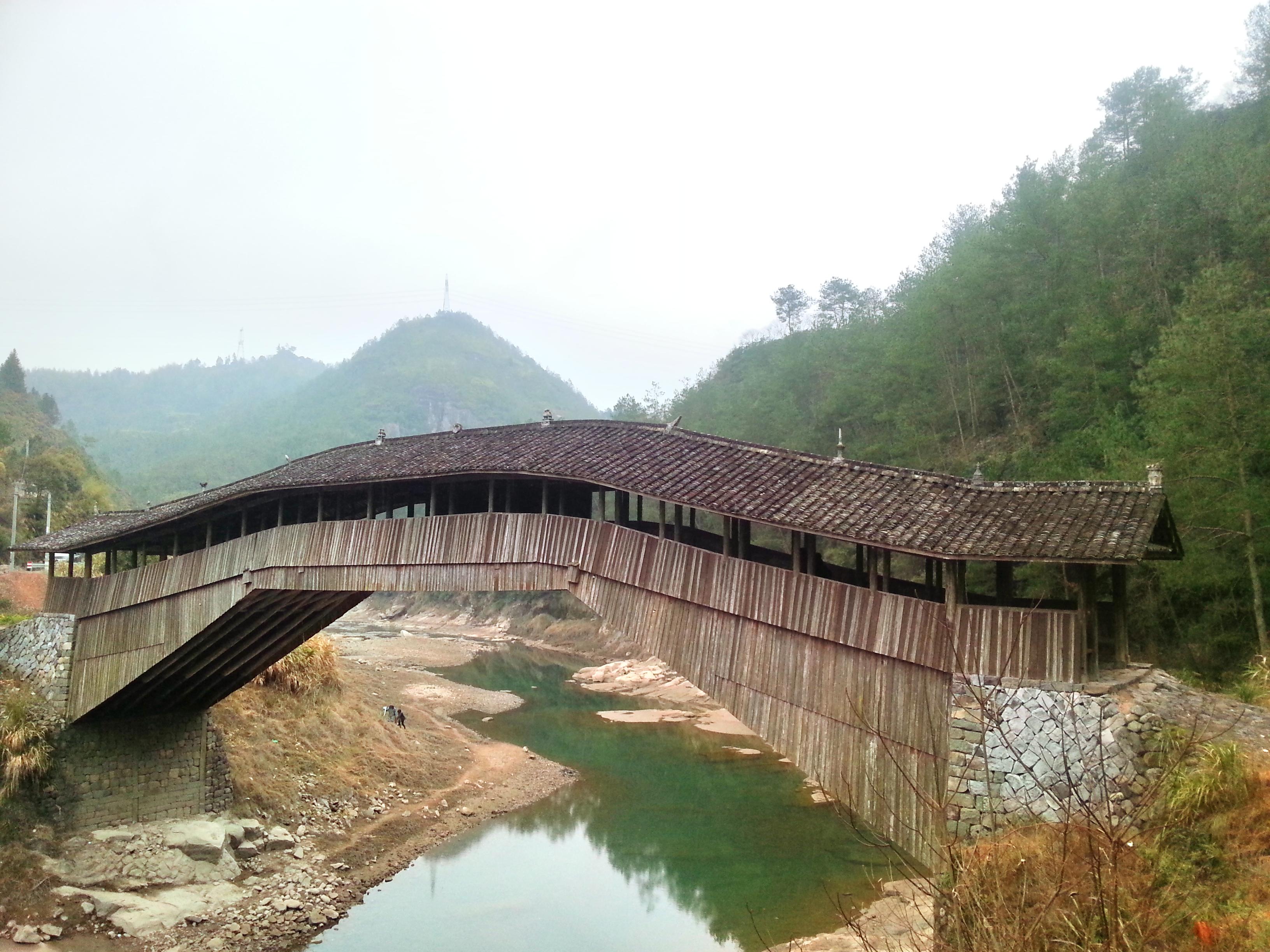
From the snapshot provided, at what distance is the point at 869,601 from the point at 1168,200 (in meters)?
18.1

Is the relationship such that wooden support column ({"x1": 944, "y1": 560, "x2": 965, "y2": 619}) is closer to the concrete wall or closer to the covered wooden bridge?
the covered wooden bridge

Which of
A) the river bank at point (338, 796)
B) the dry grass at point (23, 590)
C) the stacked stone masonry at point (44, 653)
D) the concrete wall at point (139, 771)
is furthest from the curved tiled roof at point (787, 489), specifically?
the dry grass at point (23, 590)

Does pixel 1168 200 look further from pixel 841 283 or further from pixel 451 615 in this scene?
pixel 451 615

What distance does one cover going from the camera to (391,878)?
1659 cm

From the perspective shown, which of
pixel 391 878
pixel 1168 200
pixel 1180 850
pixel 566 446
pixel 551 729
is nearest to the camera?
pixel 1180 850

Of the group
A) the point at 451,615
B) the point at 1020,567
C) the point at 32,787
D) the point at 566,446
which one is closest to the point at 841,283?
the point at 451,615

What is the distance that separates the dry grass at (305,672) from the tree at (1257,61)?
99.3 ft

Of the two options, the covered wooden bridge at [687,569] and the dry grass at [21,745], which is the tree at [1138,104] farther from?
the dry grass at [21,745]

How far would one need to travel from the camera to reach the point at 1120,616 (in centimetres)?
954

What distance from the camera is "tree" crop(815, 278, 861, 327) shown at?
170ft

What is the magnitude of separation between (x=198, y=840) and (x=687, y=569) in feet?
34.6

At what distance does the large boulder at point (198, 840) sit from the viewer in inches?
623

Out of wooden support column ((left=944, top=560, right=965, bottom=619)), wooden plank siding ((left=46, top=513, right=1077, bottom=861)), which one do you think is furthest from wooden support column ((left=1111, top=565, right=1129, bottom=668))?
wooden support column ((left=944, top=560, right=965, bottom=619))

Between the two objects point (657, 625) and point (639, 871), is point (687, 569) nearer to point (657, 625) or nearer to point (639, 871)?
point (657, 625)
